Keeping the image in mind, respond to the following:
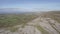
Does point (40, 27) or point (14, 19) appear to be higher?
point (14, 19)

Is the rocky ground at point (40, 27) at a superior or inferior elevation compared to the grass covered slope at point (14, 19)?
inferior

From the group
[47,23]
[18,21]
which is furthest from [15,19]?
[47,23]

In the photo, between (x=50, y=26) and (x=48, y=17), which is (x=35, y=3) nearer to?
(x=48, y=17)

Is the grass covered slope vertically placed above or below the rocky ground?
above
